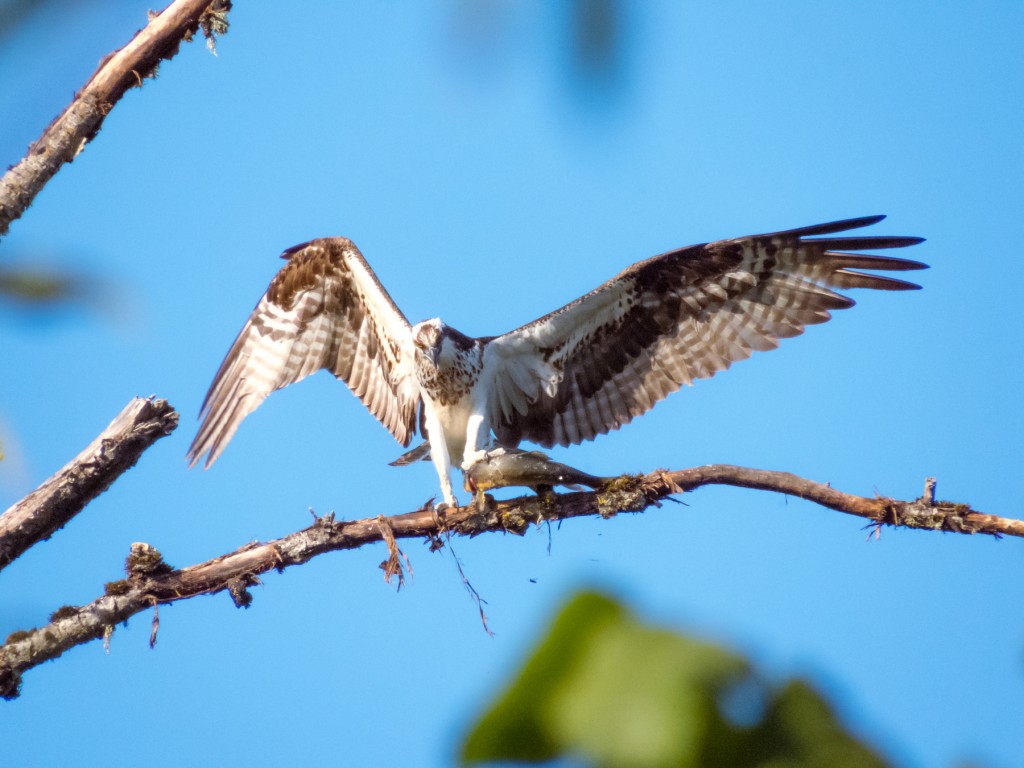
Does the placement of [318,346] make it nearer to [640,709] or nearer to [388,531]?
[388,531]

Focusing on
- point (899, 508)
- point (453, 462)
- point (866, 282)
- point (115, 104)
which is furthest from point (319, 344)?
point (899, 508)

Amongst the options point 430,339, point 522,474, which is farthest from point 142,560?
point 430,339

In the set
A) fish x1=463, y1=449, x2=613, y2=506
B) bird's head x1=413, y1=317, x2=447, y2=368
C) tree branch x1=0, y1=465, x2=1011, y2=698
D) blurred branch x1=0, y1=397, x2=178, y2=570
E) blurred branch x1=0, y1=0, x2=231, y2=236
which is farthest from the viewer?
bird's head x1=413, y1=317, x2=447, y2=368

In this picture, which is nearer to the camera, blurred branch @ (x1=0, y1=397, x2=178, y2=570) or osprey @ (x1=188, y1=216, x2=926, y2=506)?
blurred branch @ (x1=0, y1=397, x2=178, y2=570)

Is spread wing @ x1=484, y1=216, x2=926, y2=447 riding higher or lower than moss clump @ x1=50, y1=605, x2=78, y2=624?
higher

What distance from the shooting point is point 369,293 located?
8.38m

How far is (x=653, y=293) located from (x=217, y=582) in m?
3.99

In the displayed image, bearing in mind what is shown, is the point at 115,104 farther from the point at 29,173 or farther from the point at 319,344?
the point at 319,344

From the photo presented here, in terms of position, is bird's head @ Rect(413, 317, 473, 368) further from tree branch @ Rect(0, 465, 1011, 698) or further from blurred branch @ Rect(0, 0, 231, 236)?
blurred branch @ Rect(0, 0, 231, 236)

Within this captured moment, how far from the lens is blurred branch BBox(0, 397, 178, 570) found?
5.36 meters

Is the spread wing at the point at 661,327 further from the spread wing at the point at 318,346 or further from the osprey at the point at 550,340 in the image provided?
the spread wing at the point at 318,346

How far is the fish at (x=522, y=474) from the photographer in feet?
21.6

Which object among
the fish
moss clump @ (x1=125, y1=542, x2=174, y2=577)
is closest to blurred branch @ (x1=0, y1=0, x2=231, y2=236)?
moss clump @ (x1=125, y1=542, x2=174, y2=577)

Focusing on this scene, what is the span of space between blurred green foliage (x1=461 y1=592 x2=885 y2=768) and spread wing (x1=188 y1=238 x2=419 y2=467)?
276 inches
